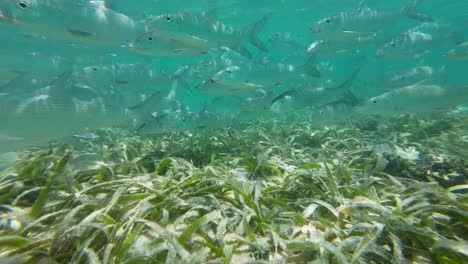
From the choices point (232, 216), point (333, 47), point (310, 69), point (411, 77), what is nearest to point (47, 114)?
point (232, 216)

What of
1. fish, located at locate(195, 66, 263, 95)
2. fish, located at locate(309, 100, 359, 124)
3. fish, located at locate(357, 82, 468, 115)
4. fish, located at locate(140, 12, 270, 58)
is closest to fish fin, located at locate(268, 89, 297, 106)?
fish, located at locate(195, 66, 263, 95)

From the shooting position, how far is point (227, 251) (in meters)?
1.87

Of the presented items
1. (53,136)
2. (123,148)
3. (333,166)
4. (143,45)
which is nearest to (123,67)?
(143,45)

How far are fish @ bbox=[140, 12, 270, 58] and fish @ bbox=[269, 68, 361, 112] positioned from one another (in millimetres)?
1972

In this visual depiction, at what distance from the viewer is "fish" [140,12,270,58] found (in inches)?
259

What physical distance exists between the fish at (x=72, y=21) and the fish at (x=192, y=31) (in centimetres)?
52

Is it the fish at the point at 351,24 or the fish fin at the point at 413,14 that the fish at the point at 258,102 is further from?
the fish fin at the point at 413,14

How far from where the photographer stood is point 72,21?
5754 millimetres

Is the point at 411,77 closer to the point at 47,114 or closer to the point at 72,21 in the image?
the point at 72,21

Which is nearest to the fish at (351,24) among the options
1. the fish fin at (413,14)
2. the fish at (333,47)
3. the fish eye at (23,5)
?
the fish fin at (413,14)

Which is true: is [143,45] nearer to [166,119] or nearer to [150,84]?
[166,119]

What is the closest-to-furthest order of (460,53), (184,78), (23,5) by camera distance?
(23,5) < (460,53) < (184,78)

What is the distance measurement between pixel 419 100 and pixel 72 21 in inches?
299

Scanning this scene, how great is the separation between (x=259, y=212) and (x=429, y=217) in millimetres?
1360
